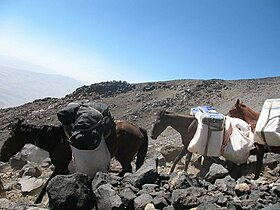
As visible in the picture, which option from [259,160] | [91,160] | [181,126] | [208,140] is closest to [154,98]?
[181,126]

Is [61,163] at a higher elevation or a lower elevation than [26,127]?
lower

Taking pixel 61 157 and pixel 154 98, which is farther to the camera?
pixel 154 98

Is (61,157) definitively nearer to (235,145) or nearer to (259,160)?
(235,145)

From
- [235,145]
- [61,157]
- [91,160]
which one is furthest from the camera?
[235,145]

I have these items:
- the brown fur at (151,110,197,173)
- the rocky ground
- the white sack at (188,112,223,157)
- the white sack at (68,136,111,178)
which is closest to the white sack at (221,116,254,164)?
the white sack at (188,112,223,157)

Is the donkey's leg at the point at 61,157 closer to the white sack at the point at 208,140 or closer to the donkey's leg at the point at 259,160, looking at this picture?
the white sack at the point at 208,140

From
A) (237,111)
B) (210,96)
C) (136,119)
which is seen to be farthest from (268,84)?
(237,111)

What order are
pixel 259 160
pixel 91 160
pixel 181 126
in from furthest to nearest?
pixel 181 126 < pixel 259 160 < pixel 91 160

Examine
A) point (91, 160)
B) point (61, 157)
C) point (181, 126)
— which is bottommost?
point (61, 157)

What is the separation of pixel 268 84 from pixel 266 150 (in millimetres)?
17471

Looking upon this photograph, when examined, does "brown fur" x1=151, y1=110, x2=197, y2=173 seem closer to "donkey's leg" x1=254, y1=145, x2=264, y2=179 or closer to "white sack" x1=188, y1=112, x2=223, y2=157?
"white sack" x1=188, y1=112, x2=223, y2=157

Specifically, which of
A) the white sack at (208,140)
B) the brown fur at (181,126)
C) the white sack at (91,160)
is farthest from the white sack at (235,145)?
the white sack at (91,160)

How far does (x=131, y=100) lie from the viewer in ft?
68.4

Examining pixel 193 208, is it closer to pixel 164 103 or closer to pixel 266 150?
pixel 266 150
